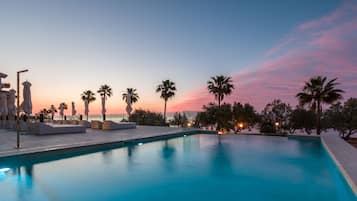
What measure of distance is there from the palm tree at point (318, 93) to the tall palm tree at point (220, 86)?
7.08 m

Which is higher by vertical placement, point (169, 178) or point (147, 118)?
point (147, 118)

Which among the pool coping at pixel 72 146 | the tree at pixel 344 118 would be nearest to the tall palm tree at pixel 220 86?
the tree at pixel 344 118

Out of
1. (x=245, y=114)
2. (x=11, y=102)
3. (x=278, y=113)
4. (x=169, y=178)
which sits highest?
(x=11, y=102)

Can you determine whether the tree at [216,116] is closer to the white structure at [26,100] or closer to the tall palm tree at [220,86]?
the tall palm tree at [220,86]

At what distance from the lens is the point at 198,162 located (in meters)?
7.91

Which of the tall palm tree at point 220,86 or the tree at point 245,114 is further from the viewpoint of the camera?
the tree at point 245,114

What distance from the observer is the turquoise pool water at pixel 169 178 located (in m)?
4.64

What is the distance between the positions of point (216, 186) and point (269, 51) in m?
15.3

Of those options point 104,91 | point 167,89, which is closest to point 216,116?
point 167,89

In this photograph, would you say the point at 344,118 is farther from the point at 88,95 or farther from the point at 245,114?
the point at 88,95

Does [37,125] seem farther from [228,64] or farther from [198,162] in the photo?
[228,64]

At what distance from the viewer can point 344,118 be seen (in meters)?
18.9

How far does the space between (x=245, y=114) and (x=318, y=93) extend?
949 cm

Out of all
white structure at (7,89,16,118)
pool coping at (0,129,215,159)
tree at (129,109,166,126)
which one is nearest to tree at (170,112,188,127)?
tree at (129,109,166,126)
